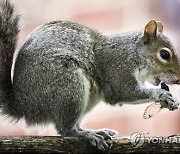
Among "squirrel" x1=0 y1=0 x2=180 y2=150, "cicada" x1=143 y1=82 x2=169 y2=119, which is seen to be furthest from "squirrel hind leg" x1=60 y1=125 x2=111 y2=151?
"cicada" x1=143 y1=82 x2=169 y2=119

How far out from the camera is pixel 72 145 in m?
1.62

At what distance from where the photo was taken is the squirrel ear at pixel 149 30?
1.90 m

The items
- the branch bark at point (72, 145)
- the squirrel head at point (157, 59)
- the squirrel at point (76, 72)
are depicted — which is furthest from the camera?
the squirrel head at point (157, 59)

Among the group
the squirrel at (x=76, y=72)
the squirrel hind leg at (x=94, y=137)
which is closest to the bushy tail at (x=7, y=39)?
the squirrel at (x=76, y=72)

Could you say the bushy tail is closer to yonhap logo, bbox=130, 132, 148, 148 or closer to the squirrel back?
the squirrel back

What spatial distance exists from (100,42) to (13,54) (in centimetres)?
30

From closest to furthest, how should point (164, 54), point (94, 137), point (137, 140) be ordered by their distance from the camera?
point (137, 140) → point (94, 137) → point (164, 54)

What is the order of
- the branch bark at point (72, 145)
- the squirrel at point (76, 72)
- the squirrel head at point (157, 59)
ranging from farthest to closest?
the squirrel head at point (157, 59)
the squirrel at point (76, 72)
the branch bark at point (72, 145)

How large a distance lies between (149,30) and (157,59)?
94mm

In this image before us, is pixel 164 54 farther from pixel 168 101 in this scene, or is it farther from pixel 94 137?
pixel 94 137

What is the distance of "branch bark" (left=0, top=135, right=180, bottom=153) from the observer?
61.8 inches

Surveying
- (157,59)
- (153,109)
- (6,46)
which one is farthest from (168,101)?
(6,46)

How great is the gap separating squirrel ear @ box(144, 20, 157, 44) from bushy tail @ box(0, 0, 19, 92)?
15.8 inches

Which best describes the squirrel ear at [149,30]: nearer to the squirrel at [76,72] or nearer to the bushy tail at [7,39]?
the squirrel at [76,72]
